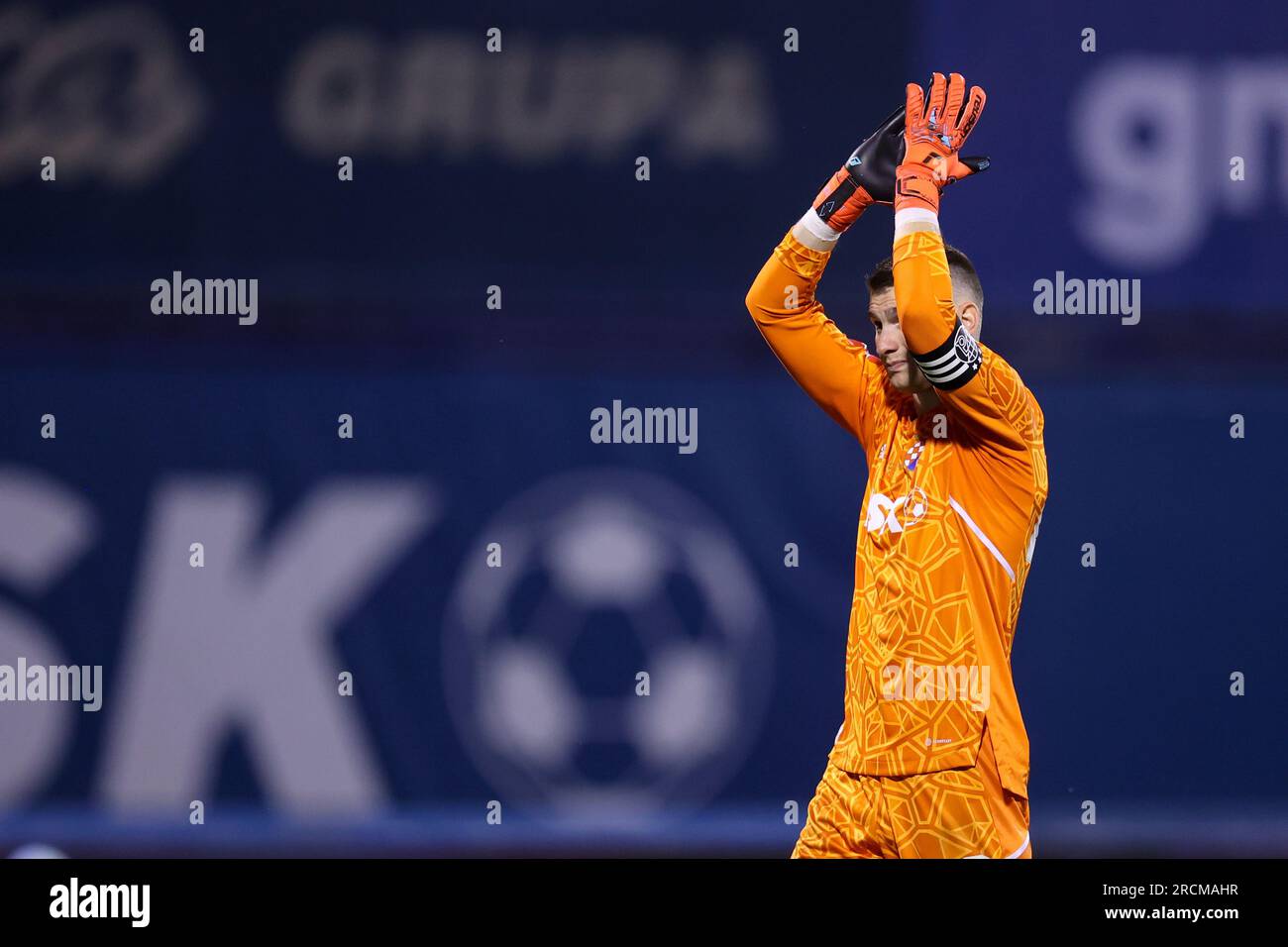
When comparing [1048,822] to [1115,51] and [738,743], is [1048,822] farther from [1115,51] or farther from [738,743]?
[1115,51]

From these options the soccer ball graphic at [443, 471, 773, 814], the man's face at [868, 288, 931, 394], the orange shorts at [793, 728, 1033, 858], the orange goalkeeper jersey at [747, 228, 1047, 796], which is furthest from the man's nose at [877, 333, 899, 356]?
the soccer ball graphic at [443, 471, 773, 814]

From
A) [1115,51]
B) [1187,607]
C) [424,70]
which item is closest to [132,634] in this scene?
[424,70]

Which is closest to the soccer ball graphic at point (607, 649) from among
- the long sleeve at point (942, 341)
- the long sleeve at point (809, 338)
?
the long sleeve at point (809, 338)

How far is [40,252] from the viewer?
4.49 m

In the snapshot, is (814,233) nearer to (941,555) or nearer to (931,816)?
(941,555)

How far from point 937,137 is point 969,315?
1.27 feet

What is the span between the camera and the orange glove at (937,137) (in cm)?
294

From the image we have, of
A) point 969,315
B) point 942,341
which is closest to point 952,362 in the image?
point 942,341

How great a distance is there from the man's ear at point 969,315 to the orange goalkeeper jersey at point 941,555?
17 centimetres

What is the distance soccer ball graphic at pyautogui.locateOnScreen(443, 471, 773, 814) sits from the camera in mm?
4379

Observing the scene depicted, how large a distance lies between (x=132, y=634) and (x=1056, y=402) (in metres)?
2.98

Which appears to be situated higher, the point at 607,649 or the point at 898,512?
the point at 898,512

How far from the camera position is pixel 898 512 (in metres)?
2.94

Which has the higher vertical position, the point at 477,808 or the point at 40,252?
the point at 40,252
